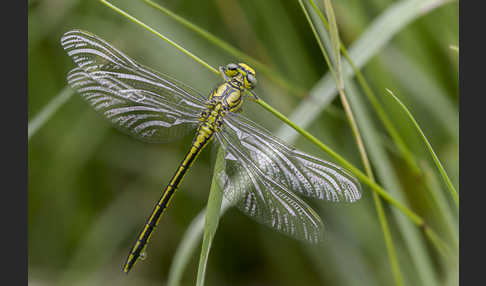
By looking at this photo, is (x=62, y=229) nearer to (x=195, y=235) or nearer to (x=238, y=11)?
(x=195, y=235)

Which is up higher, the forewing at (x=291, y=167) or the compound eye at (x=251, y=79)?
the compound eye at (x=251, y=79)

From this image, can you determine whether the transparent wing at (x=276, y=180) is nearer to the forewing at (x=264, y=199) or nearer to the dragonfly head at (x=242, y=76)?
the forewing at (x=264, y=199)

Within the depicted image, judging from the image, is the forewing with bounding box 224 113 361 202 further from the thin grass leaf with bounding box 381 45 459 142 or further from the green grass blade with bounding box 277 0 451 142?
the thin grass leaf with bounding box 381 45 459 142

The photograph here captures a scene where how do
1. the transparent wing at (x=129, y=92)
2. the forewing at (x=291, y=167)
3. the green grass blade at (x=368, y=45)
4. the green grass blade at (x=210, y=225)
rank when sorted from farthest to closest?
the green grass blade at (x=368, y=45) → the transparent wing at (x=129, y=92) → the forewing at (x=291, y=167) → the green grass blade at (x=210, y=225)

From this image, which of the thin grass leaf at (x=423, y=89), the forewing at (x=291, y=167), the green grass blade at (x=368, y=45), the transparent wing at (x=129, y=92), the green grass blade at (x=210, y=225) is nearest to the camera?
the green grass blade at (x=210, y=225)

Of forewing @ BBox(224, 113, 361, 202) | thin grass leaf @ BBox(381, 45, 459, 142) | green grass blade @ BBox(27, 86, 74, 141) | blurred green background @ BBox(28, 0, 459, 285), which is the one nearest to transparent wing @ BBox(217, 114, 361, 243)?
forewing @ BBox(224, 113, 361, 202)

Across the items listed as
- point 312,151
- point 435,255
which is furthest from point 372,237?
point 312,151

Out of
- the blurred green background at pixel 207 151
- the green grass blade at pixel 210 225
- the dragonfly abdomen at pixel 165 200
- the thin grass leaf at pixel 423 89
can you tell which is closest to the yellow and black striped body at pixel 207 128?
the dragonfly abdomen at pixel 165 200

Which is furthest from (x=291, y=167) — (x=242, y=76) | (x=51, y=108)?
(x=51, y=108)
